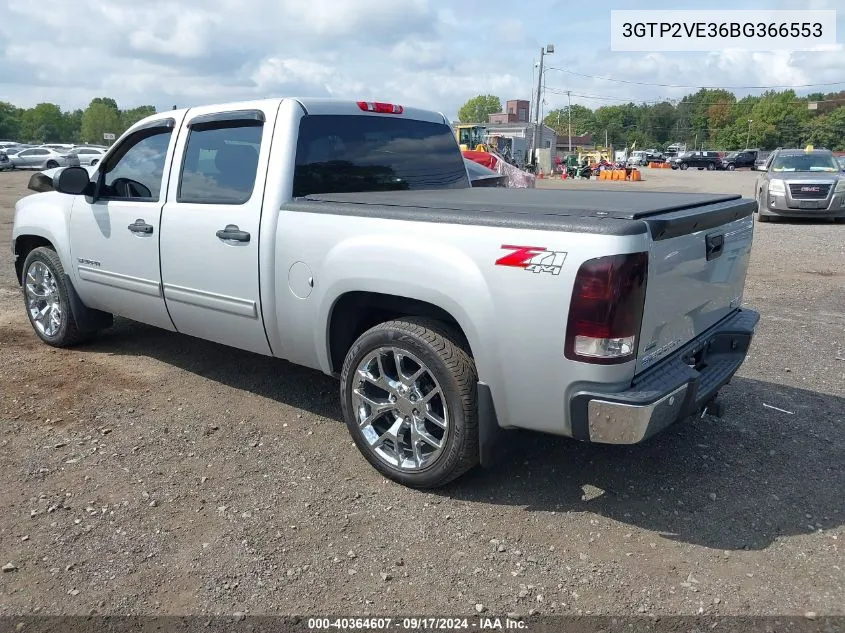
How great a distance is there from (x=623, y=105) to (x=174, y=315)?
17846 centimetres

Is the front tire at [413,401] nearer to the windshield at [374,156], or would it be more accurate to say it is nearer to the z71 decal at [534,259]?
the z71 decal at [534,259]

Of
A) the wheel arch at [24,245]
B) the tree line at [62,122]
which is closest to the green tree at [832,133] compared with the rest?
the tree line at [62,122]

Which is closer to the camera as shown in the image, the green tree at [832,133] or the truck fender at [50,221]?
the truck fender at [50,221]

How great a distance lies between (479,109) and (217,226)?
159023 mm

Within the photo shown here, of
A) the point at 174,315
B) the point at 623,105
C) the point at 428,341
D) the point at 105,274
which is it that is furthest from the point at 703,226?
the point at 623,105

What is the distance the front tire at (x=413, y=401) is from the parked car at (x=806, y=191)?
12.8m

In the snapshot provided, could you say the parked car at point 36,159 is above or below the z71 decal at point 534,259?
below

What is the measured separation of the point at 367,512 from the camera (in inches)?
134

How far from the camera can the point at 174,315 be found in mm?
4656

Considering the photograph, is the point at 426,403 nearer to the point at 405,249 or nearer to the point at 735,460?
the point at 405,249

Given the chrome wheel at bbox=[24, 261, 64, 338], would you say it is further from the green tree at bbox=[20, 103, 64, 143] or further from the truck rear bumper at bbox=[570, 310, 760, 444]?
the green tree at bbox=[20, 103, 64, 143]

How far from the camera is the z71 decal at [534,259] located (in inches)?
112

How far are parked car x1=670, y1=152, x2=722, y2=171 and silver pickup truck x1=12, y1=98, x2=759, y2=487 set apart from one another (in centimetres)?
6289

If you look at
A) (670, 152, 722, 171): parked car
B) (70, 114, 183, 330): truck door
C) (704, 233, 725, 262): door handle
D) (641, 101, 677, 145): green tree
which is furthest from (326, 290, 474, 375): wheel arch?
Answer: (641, 101, 677, 145): green tree
